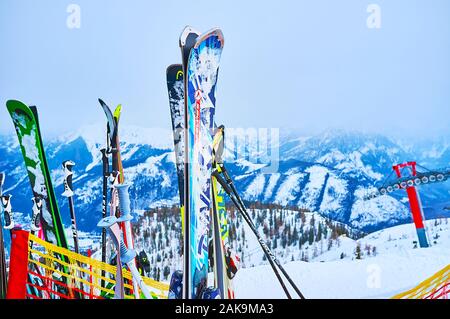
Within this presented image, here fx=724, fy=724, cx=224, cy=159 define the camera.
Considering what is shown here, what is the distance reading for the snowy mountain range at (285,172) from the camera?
4031 millimetres

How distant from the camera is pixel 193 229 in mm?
3820

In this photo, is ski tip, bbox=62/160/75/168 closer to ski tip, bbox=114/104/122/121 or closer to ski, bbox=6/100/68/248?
ski, bbox=6/100/68/248

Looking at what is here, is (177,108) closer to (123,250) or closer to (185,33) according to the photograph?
(185,33)

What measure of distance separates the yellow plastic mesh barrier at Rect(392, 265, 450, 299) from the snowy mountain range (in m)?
0.34

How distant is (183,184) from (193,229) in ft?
1.03

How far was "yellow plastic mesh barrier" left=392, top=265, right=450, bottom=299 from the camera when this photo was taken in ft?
13.4

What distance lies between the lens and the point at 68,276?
4.11 meters

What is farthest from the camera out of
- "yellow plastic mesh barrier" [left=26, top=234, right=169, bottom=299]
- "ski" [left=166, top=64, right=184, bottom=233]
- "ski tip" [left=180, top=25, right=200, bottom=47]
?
"yellow plastic mesh barrier" [left=26, top=234, right=169, bottom=299]

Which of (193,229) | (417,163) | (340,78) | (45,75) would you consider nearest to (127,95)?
(45,75)

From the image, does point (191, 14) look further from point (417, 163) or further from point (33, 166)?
point (417, 163)

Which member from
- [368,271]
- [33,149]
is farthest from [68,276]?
[368,271]

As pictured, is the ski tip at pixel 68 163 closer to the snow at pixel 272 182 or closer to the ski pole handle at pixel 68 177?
the ski pole handle at pixel 68 177

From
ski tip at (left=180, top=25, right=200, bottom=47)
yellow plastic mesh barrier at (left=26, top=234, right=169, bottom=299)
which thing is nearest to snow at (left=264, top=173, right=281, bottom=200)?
yellow plastic mesh barrier at (left=26, top=234, right=169, bottom=299)

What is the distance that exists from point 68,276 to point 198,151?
107cm
